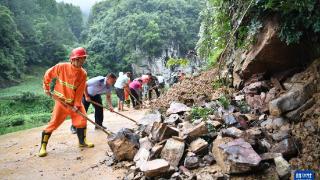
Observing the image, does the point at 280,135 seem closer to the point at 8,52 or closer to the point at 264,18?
the point at 264,18

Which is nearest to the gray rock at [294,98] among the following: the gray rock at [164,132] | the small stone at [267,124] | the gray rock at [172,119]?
the small stone at [267,124]

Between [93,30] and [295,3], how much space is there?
228 feet

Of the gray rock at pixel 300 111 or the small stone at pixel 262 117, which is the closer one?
the gray rock at pixel 300 111

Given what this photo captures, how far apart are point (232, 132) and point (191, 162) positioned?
757 millimetres

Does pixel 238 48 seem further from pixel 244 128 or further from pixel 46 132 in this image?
pixel 46 132

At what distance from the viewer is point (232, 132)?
4609 millimetres

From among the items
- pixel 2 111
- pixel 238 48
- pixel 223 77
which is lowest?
pixel 2 111

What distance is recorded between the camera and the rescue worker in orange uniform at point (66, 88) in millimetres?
6129

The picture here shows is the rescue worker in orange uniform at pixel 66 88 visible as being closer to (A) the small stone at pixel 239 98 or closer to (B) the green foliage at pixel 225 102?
(B) the green foliage at pixel 225 102

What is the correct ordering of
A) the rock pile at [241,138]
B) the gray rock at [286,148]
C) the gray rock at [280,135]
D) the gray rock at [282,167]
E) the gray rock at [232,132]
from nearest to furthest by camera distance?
the gray rock at [282,167]
the rock pile at [241,138]
the gray rock at [286,148]
the gray rock at [280,135]
the gray rock at [232,132]

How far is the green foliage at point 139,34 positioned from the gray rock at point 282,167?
169 feet

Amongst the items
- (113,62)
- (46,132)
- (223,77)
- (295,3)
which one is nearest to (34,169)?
(46,132)

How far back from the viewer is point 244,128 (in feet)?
16.2

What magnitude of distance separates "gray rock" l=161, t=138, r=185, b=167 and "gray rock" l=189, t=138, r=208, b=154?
0.15 metres
